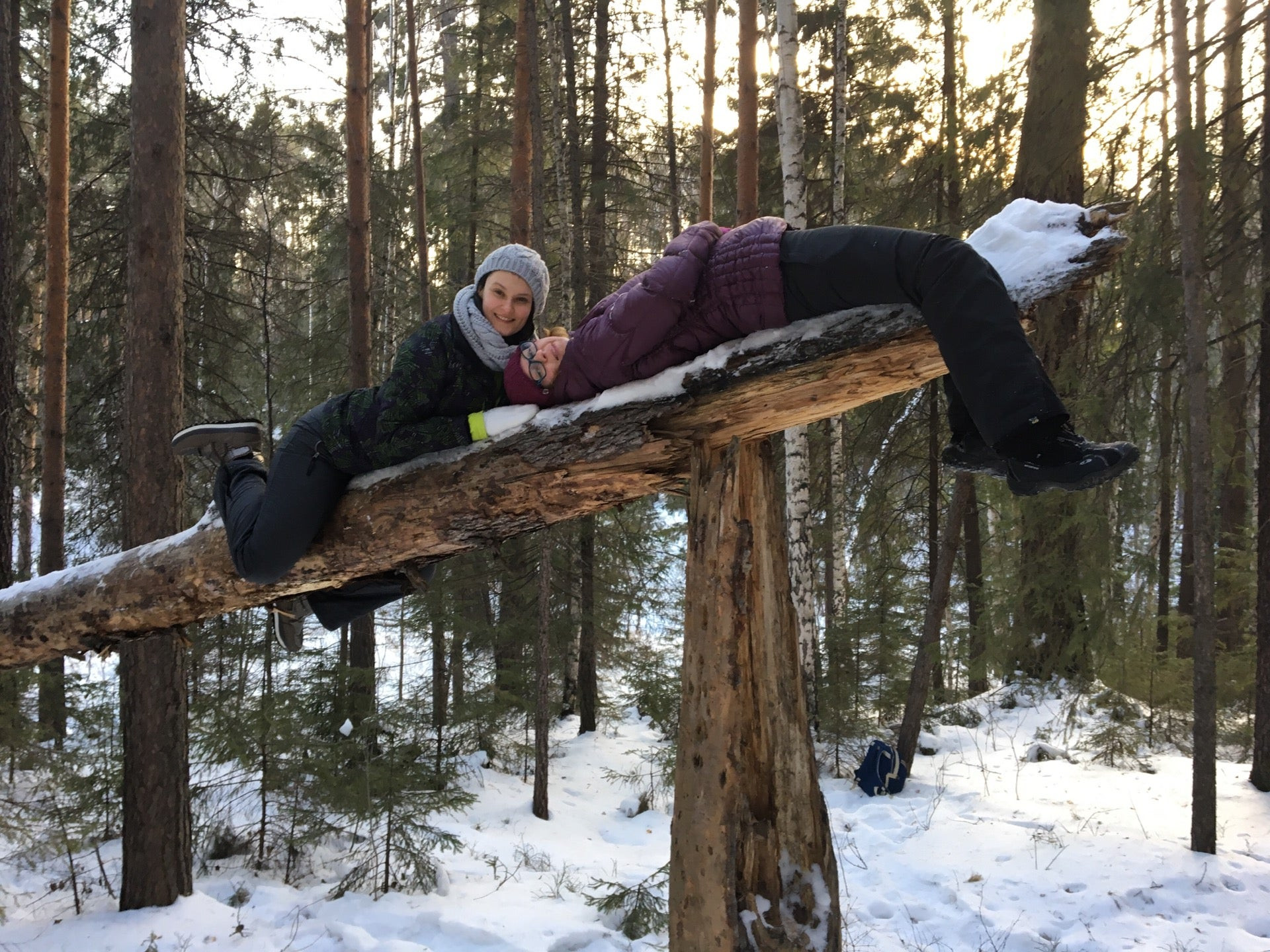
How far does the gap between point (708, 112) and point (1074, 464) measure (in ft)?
30.1

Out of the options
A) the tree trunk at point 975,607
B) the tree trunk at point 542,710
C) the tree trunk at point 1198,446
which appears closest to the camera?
the tree trunk at point 1198,446

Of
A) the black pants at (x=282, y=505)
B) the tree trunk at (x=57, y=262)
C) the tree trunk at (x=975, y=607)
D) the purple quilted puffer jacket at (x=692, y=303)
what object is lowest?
the tree trunk at (x=975, y=607)

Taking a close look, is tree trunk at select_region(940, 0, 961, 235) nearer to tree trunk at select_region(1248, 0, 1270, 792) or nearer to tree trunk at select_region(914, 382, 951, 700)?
tree trunk at select_region(914, 382, 951, 700)

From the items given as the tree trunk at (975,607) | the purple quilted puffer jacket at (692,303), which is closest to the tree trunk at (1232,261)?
the tree trunk at (975,607)

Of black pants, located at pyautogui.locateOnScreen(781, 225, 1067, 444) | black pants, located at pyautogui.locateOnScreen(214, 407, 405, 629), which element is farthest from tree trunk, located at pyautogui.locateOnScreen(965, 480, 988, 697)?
black pants, located at pyautogui.locateOnScreen(214, 407, 405, 629)

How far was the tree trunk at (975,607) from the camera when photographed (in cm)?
852

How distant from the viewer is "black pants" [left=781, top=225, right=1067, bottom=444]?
204cm

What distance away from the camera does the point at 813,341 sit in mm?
2283

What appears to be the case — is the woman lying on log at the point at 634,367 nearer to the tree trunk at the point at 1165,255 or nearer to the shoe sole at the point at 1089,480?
the shoe sole at the point at 1089,480

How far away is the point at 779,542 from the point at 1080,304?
6244mm

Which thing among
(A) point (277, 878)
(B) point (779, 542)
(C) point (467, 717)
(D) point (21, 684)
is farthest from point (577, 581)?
(B) point (779, 542)

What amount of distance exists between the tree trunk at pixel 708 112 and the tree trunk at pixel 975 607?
4.79 metres

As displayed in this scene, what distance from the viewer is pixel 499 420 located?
2848 millimetres

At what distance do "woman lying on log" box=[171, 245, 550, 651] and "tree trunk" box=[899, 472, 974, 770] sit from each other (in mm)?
5473
